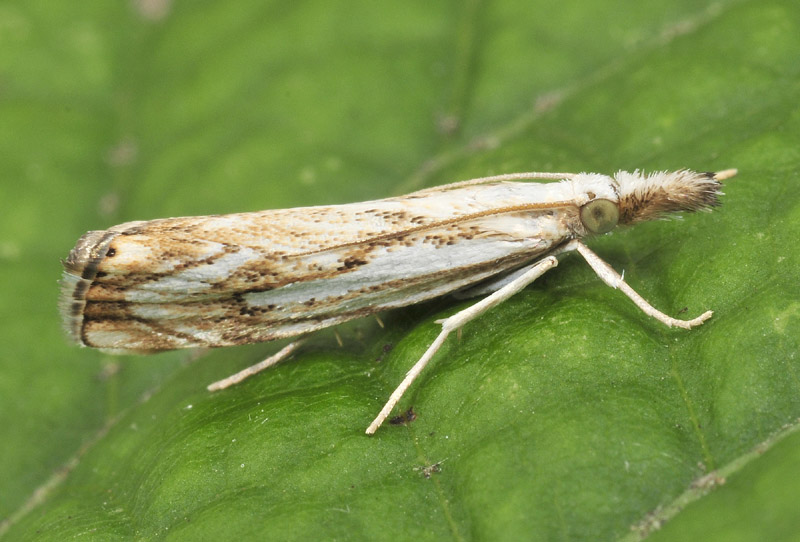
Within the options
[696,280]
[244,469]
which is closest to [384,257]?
[244,469]

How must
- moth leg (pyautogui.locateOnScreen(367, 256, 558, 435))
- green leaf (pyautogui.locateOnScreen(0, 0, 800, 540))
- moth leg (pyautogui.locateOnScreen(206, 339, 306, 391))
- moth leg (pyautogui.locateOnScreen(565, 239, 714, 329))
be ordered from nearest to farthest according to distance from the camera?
1. green leaf (pyautogui.locateOnScreen(0, 0, 800, 540))
2. moth leg (pyautogui.locateOnScreen(565, 239, 714, 329))
3. moth leg (pyautogui.locateOnScreen(367, 256, 558, 435))
4. moth leg (pyautogui.locateOnScreen(206, 339, 306, 391))

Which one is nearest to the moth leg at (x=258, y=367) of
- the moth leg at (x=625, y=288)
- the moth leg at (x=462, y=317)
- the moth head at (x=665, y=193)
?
the moth leg at (x=462, y=317)

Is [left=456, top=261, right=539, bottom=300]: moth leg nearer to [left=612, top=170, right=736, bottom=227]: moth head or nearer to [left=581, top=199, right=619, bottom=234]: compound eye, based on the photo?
[left=581, top=199, right=619, bottom=234]: compound eye

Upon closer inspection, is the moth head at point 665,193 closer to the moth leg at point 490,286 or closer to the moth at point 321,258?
the moth at point 321,258

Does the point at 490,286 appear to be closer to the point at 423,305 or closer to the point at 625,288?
the point at 423,305

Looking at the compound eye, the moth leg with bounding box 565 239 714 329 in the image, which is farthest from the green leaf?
the compound eye
